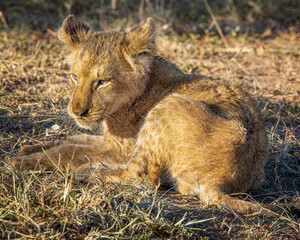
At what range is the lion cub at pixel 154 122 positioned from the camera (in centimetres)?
345

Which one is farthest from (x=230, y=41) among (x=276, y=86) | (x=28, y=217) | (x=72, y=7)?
(x=28, y=217)

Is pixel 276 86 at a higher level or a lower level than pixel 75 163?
lower

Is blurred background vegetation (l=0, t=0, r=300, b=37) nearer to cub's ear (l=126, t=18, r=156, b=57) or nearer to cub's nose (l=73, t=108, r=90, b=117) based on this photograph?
cub's ear (l=126, t=18, r=156, b=57)

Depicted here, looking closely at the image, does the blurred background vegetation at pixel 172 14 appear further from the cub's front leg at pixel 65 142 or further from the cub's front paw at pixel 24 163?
the cub's front paw at pixel 24 163

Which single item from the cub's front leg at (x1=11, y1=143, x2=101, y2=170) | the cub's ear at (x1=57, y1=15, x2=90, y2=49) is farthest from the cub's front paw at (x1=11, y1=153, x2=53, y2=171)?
the cub's ear at (x1=57, y1=15, x2=90, y2=49)

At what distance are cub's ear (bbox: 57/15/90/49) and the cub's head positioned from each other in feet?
0.10

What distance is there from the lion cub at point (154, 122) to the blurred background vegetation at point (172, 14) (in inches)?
186

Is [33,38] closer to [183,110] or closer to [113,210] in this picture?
[183,110]

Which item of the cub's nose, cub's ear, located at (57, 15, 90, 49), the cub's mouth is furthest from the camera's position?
cub's ear, located at (57, 15, 90, 49)

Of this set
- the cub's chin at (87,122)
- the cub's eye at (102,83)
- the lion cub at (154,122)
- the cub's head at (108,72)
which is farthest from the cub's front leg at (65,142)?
the cub's eye at (102,83)

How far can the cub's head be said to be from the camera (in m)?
3.87

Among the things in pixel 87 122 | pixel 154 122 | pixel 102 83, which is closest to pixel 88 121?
pixel 87 122

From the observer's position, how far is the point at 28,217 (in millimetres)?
2633

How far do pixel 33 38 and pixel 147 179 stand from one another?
551 cm
